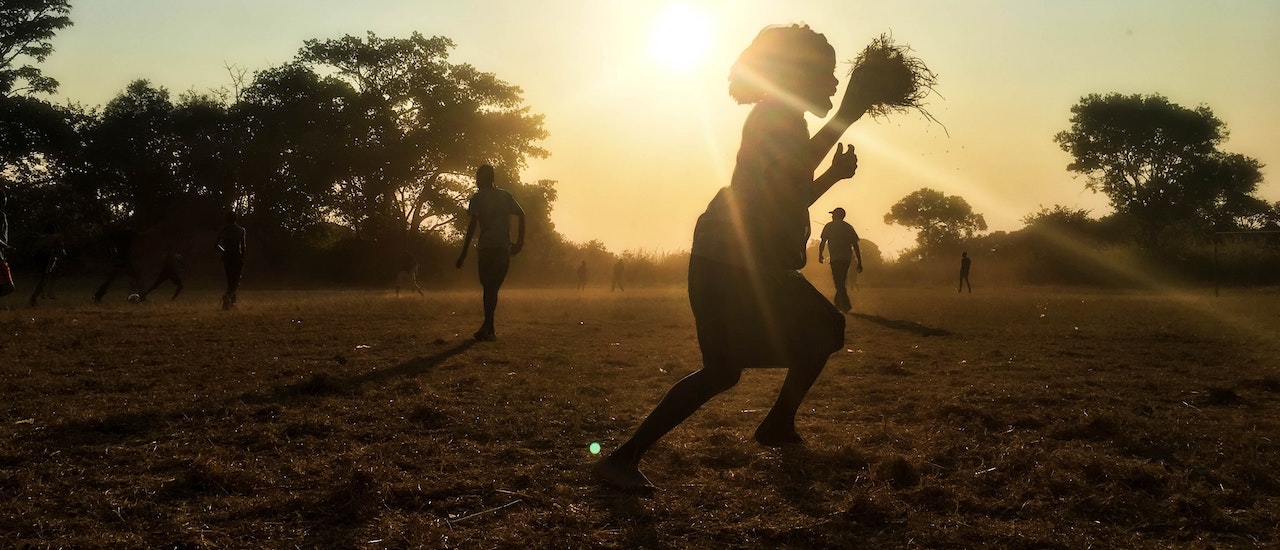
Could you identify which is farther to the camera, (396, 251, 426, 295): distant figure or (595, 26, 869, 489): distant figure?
(396, 251, 426, 295): distant figure

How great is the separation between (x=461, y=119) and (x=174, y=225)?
15.2 m

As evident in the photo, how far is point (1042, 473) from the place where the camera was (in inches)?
145

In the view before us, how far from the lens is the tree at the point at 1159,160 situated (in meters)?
54.8

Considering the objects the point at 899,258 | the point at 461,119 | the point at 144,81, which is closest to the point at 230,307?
the point at 461,119

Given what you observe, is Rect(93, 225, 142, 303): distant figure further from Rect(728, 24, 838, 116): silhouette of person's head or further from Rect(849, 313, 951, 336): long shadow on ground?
Rect(728, 24, 838, 116): silhouette of person's head

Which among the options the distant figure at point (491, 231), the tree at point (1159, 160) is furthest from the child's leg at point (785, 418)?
the tree at point (1159, 160)

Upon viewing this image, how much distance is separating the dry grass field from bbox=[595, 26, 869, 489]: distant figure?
17.0 inches

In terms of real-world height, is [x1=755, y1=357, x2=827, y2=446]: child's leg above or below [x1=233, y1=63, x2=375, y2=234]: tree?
below

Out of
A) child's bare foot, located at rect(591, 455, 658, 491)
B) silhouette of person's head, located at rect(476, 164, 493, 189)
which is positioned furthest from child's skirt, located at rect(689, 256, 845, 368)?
silhouette of person's head, located at rect(476, 164, 493, 189)

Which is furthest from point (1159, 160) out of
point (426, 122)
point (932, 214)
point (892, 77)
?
point (892, 77)

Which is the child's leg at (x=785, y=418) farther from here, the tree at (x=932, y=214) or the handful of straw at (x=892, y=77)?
the tree at (x=932, y=214)

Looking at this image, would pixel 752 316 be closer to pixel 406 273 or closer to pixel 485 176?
pixel 485 176

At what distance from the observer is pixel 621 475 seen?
354 cm

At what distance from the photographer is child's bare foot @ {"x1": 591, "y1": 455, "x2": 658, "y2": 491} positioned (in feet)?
11.5
